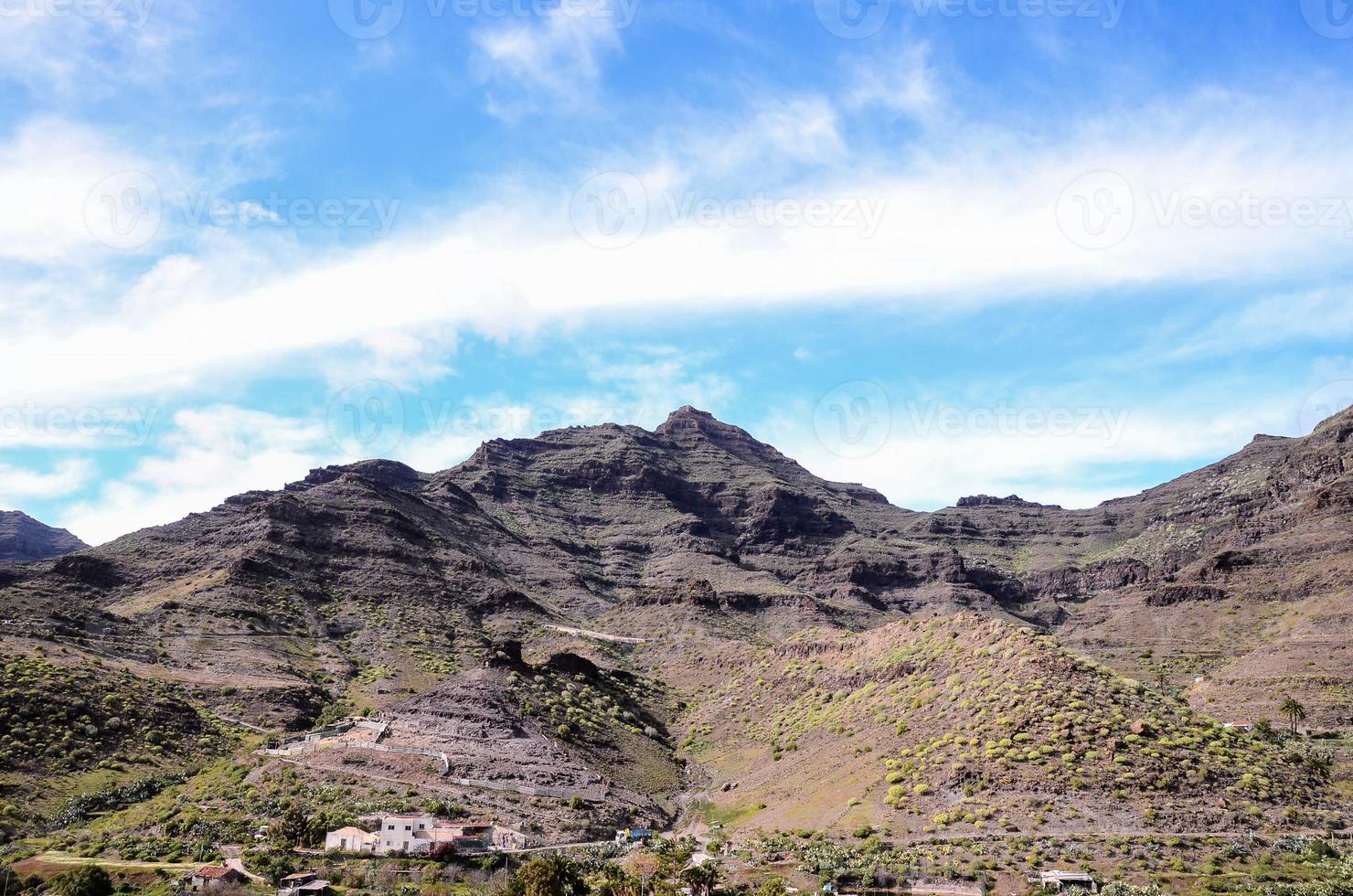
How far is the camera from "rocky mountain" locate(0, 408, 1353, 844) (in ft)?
229

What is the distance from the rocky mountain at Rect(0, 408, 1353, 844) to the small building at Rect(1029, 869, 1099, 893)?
8.25m

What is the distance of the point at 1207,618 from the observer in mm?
138875

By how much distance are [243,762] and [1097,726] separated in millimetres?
64437

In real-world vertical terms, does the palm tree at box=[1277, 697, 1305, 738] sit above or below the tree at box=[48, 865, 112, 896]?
above

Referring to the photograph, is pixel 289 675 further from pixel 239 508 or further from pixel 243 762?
pixel 239 508

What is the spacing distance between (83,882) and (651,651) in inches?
3612

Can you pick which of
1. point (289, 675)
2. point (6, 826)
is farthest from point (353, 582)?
point (6, 826)

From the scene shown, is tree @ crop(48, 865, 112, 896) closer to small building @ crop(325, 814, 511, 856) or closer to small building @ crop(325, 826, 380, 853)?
small building @ crop(325, 826, 380, 853)

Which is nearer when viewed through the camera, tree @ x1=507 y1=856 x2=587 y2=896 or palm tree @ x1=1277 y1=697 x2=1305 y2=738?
tree @ x1=507 y1=856 x2=587 y2=896

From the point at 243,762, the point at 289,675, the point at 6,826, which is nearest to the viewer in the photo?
the point at 6,826

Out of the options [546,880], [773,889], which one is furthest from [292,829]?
[773,889]

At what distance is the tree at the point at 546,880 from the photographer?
1970 inches

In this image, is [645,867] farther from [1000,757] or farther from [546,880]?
[1000,757]

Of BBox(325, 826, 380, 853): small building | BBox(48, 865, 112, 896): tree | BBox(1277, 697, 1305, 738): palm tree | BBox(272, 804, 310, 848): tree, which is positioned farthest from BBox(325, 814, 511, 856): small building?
BBox(1277, 697, 1305, 738): palm tree
